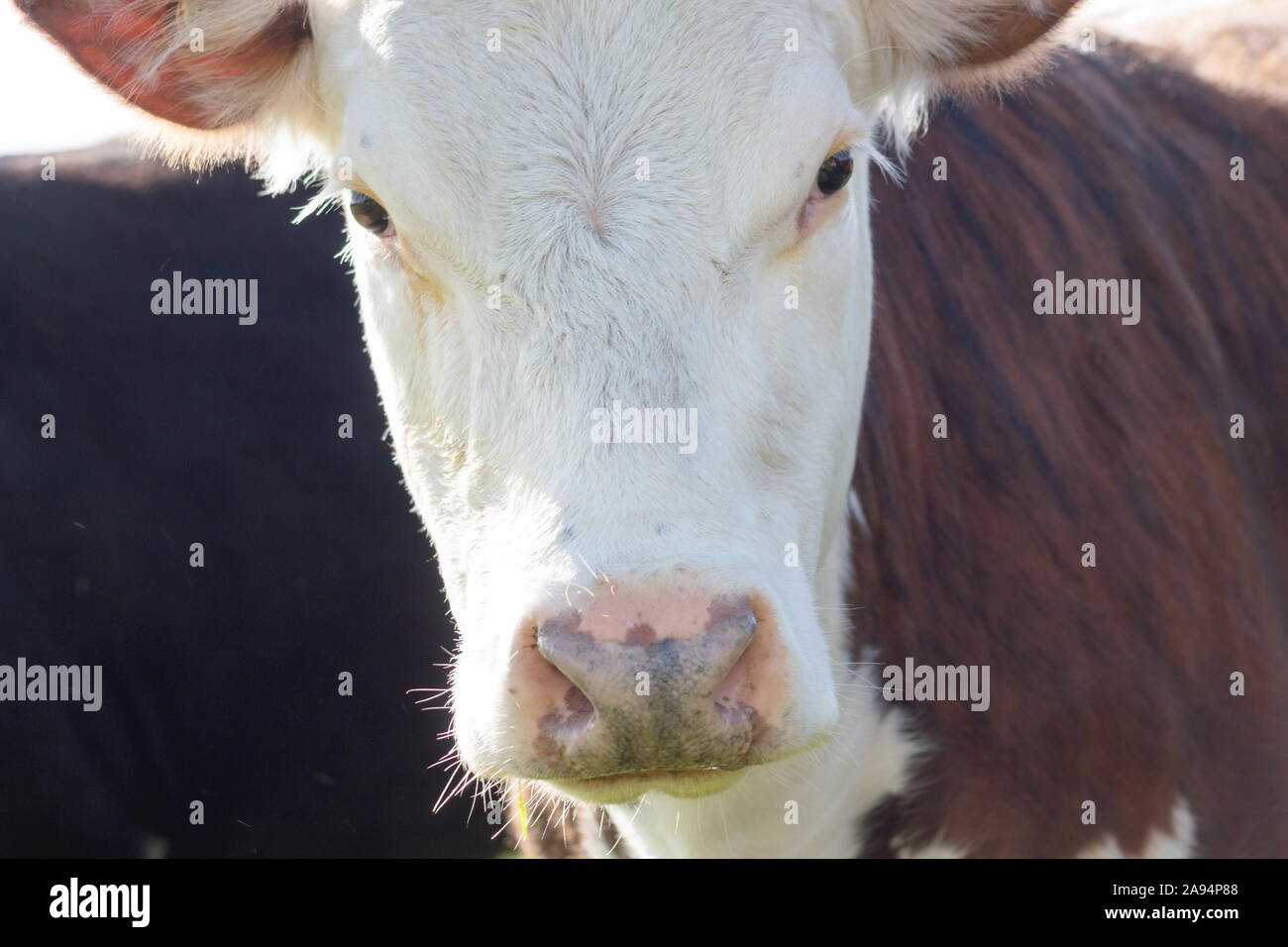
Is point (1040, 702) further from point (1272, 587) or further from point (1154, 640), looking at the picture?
point (1272, 587)

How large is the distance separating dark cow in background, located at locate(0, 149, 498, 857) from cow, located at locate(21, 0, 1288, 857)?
1236 mm

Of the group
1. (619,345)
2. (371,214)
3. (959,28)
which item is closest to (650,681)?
(619,345)

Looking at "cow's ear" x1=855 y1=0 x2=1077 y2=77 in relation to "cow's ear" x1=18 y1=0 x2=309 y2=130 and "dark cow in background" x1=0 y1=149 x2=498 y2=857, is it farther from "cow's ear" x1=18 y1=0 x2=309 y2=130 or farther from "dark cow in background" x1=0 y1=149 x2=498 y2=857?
"dark cow in background" x1=0 y1=149 x2=498 y2=857

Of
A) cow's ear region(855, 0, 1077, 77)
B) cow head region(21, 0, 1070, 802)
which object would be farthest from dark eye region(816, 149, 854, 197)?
cow's ear region(855, 0, 1077, 77)

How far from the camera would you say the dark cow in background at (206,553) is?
172 inches

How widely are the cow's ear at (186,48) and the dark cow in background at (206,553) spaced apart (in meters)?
1.84

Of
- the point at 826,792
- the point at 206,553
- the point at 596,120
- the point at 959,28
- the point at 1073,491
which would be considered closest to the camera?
the point at 596,120

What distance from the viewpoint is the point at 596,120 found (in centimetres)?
226

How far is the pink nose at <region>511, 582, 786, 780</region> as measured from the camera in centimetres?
186

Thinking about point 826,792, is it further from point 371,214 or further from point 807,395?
point 371,214

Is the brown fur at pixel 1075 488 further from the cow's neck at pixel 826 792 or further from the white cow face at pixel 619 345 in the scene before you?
the white cow face at pixel 619 345

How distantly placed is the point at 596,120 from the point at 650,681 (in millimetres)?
967

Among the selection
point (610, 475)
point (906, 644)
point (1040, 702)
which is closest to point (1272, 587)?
point (1040, 702)

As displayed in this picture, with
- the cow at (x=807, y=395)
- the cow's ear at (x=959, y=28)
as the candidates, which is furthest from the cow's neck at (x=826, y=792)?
the cow's ear at (x=959, y=28)
